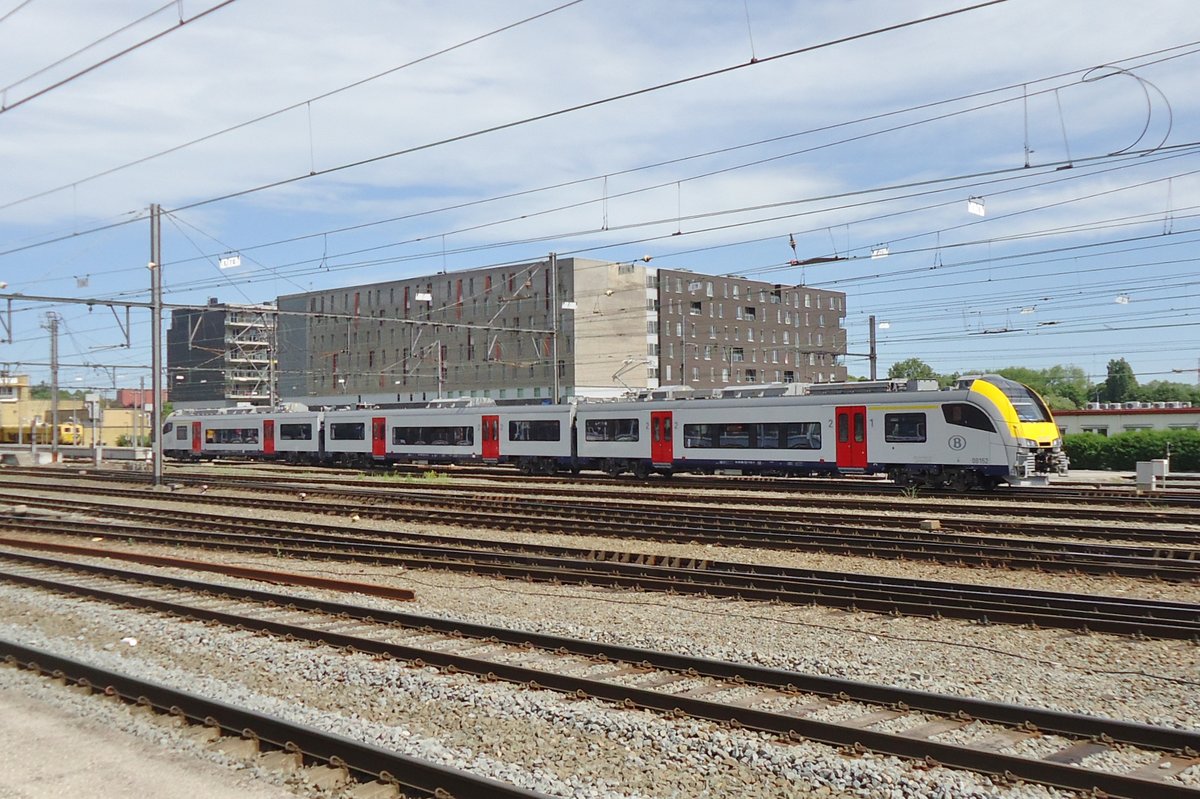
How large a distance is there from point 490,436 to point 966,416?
63.9 feet

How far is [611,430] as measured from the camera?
113 ft

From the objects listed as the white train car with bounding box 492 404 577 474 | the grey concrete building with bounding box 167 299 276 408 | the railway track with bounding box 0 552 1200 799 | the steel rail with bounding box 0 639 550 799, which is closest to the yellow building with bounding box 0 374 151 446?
the grey concrete building with bounding box 167 299 276 408

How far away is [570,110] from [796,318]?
79.1m

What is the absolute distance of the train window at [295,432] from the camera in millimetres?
47031

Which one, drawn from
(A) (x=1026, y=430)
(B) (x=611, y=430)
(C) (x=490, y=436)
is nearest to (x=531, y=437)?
(C) (x=490, y=436)

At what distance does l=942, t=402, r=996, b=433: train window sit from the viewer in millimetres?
25062

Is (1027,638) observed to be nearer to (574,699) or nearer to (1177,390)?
(574,699)

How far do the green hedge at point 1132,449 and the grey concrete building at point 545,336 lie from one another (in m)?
31.5

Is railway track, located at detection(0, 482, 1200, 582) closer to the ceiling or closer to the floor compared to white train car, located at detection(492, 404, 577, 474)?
closer to the floor

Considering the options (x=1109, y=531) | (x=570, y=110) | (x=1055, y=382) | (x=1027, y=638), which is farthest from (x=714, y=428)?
(x=1055, y=382)

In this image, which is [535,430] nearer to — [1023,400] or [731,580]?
[1023,400]

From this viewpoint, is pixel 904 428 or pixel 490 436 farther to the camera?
pixel 490 436

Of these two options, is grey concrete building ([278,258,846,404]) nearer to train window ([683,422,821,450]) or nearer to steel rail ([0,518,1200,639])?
train window ([683,422,821,450])

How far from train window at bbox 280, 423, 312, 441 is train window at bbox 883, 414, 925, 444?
2964 centimetres
